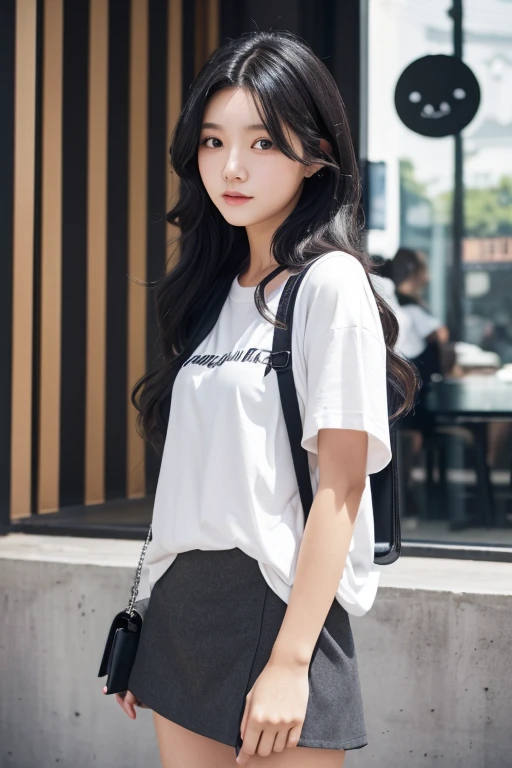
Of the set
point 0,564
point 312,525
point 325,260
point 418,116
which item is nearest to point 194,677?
point 312,525

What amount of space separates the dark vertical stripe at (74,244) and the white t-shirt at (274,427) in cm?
327

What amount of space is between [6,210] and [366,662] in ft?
6.90

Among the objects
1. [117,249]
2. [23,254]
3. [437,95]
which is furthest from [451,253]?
[23,254]

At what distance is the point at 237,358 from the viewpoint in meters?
1.50

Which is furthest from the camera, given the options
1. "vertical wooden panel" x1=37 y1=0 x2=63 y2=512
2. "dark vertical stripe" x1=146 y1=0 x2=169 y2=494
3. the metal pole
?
the metal pole

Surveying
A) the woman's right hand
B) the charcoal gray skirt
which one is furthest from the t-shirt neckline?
the woman's right hand

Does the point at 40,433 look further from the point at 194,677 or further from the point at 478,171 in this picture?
the point at 478,171

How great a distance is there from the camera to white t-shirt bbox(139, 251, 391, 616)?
138cm

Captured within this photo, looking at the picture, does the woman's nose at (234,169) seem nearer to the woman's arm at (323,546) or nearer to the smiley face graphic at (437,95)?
the woman's arm at (323,546)

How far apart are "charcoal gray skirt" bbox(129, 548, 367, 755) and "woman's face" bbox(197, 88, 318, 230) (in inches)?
22.4

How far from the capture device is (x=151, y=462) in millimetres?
5375

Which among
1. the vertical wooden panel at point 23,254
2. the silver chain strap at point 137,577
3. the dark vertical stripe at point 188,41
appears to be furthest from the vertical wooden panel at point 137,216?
the silver chain strap at point 137,577

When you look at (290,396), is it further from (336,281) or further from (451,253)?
(451,253)

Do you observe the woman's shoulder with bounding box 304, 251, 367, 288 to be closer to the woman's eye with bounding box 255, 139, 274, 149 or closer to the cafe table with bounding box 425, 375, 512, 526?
the woman's eye with bounding box 255, 139, 274, 149
